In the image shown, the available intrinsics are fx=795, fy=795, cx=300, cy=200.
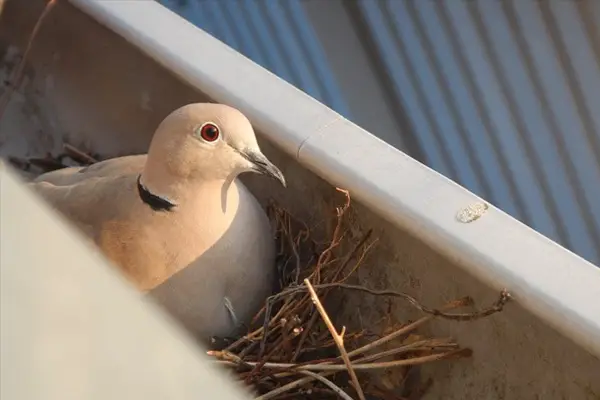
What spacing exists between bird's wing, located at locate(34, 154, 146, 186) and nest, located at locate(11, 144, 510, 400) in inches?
8.1

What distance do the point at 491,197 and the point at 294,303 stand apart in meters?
0.78

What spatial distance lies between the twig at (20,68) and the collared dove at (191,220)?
13.1 inches

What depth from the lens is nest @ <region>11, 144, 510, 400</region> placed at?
722 mm

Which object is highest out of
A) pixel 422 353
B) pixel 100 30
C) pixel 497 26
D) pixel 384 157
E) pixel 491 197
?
pixel 100 30

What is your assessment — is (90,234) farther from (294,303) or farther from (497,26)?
(497,26)

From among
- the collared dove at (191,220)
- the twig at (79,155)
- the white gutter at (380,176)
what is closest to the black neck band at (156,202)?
the collared dove at (191,220)

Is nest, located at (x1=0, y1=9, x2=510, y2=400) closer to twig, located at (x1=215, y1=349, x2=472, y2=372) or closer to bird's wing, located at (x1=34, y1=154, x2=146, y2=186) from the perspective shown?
twig, located at (x1=215, y1=349, x2=472, y2=372)

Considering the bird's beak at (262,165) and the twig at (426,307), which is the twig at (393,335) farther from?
the bird's beak at (262,165)

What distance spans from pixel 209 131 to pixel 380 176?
0.17 m

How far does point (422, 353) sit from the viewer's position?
727mm

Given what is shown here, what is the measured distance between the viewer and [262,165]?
2.51 ft

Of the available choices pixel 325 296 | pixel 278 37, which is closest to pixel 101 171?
pixel 325 296

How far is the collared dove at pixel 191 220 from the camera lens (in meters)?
0.76

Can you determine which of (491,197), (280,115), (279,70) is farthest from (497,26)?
(280,115)
